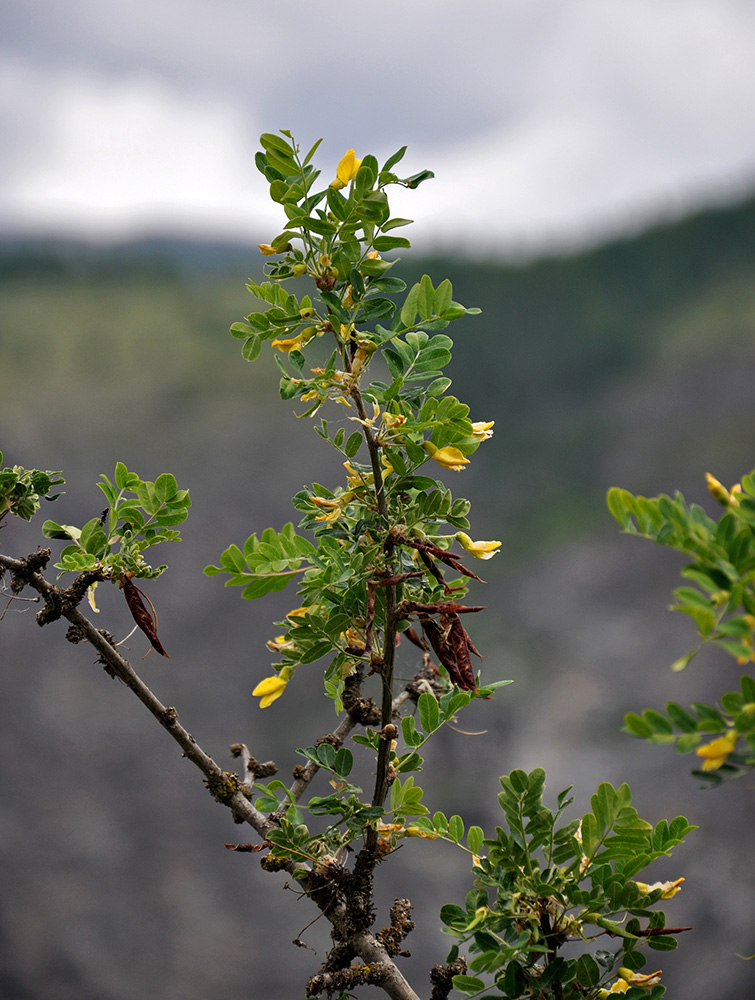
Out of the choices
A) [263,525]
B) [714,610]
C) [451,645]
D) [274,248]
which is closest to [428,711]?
[451,645]

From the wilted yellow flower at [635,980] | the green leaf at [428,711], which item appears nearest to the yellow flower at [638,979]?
the wilted yellow flower at [635,980]

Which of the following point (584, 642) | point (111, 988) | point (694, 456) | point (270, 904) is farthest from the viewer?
point (694, 456)

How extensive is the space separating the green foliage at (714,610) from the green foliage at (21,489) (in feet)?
1.78

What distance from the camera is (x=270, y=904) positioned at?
8.77 ft

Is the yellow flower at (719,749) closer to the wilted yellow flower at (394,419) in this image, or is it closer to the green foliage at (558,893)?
the green foliage at (558,893)

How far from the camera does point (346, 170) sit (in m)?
0.63

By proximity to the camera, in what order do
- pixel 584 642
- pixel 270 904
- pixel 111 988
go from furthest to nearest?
1. pixel 584 642
2. pixel 270 904
3. pixel 111 988

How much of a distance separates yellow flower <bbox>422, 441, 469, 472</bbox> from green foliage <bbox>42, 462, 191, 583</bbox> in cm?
24

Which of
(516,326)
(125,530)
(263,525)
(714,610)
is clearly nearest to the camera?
(714,610)

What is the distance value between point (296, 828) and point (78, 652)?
2.48 meters

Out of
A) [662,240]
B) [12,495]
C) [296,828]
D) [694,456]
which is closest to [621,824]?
[296,828]

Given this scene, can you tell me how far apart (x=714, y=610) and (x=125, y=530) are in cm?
54

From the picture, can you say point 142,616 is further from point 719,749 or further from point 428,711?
point 719,749

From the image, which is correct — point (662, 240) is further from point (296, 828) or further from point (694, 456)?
point (296, 828)
